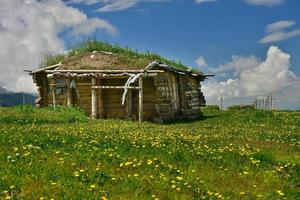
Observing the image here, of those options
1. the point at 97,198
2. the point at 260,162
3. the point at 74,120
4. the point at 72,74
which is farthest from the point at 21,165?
the point at 72,74

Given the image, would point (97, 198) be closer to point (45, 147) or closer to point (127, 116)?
point (45, 147)

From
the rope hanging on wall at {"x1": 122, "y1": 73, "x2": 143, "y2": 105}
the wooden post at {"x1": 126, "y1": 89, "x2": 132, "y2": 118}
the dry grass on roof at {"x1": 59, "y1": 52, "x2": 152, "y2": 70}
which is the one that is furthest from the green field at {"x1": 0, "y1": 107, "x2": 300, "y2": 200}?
the dry grass on roof at {"x1": 59, "y1": 52, "x2": 152, "y2": 70}

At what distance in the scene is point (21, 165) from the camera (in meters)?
11.8

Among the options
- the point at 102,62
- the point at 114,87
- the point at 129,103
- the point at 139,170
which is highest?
the point at 102,62

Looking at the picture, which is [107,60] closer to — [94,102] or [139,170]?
[94,102]

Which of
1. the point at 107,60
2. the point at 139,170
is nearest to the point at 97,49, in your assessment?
the point at 107,60

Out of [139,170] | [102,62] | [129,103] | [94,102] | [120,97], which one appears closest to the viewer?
Result: [139,170]

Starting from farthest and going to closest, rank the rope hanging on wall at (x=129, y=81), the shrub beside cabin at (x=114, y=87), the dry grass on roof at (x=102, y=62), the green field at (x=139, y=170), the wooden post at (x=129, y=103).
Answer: the dry grass on roof at (x=102, y=62) < the wooden post at (x=129, y=103) < the shrub beside cabin at (x=114, y=87) < the rope hanging on wall at (x=129, y=81) < the green field at (x=139, y=170)

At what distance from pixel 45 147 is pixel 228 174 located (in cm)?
606

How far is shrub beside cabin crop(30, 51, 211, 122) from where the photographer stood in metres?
40.4

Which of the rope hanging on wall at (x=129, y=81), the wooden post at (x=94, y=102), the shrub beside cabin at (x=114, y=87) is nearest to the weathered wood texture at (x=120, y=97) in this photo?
the shrub beside cabin at (x=114, y=87)

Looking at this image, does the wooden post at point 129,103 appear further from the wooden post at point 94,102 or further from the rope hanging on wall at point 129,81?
the wooden post at point 94,102

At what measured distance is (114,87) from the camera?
130ft

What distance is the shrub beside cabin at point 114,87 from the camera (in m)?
40.4
